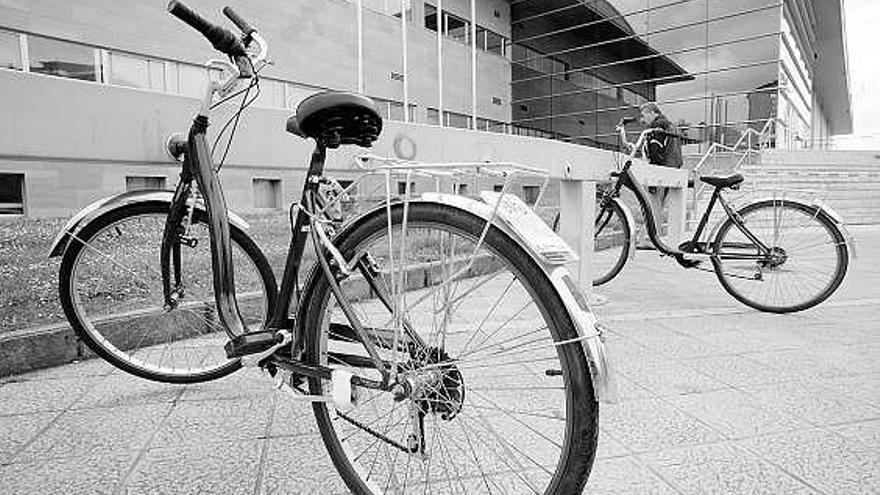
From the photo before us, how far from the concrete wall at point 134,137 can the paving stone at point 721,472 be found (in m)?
1.74

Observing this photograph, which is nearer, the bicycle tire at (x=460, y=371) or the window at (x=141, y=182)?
the bicycle tire at (x=460, y=371)

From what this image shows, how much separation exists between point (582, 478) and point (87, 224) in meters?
2.31

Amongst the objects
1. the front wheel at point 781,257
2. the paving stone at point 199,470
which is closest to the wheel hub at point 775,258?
the front wheel at point 781,257

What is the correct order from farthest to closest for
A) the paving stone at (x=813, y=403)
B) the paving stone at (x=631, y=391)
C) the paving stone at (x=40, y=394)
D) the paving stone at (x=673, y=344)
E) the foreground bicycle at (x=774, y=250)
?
the foreground bicycle at (x=774, y=250) → the paving stone at (x=673, y=344) → the paving stone at (x=631, y=391) → the paving stone at (x=40, y=394) → the paving stone at (x=813, y=403)

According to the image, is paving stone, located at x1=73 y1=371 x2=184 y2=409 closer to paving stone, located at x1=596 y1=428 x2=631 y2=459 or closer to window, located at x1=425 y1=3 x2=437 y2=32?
paving stone, located at x1=596 y1=428 x2=631 y2=459

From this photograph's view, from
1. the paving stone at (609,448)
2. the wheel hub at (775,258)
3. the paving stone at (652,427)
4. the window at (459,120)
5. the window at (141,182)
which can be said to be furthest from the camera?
the window at (459,120)

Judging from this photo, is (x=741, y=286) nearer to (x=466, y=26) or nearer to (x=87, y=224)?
(x=87, y=224)

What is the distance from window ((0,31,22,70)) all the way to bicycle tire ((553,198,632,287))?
9947 millimetres

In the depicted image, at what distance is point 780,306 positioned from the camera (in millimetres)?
4574

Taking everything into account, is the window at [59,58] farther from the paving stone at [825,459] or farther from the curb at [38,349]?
the paving stone at [825,459]

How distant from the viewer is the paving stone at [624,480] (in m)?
2.01

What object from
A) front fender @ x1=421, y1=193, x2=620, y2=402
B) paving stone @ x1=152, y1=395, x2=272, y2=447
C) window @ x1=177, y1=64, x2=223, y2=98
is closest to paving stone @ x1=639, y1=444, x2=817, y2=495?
front fender @ x1=421, y1=193, x2=620, y2=402

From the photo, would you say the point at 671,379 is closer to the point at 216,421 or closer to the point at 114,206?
the point at 216,421

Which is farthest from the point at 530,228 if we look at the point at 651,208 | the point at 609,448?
the point at 651,208
